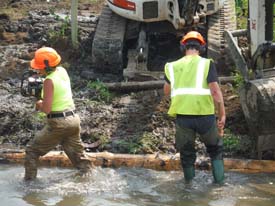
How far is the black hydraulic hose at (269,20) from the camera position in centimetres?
930

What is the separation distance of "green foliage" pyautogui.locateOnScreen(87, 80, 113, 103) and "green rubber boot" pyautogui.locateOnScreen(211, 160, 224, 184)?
334 centimetres

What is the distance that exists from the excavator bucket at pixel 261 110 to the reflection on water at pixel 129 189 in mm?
463

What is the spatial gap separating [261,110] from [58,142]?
2430mm

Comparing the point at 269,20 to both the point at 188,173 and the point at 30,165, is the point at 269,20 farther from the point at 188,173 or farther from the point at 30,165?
the point at 30,165

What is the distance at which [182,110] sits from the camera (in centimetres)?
804

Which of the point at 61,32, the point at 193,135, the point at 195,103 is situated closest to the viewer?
the point at 195,103

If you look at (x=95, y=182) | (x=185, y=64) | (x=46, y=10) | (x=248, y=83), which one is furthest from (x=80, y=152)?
(x=46, y=10)

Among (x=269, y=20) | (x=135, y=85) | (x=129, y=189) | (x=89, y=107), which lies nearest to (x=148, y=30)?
(x=135, y=85)

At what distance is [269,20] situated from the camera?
9.39 m

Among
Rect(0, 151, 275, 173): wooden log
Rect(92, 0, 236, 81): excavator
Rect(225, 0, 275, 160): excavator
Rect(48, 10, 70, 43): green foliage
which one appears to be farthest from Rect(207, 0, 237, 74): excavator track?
Rect(0, 151, 275, 173): wooden log

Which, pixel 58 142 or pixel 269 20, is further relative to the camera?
pixel 269 20

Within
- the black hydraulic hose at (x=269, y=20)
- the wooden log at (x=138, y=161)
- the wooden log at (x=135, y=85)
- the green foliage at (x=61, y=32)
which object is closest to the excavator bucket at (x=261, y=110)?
the wooden log at (x=138, y=161)

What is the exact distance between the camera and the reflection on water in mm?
7867

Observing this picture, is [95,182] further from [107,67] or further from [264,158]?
[107,67]
